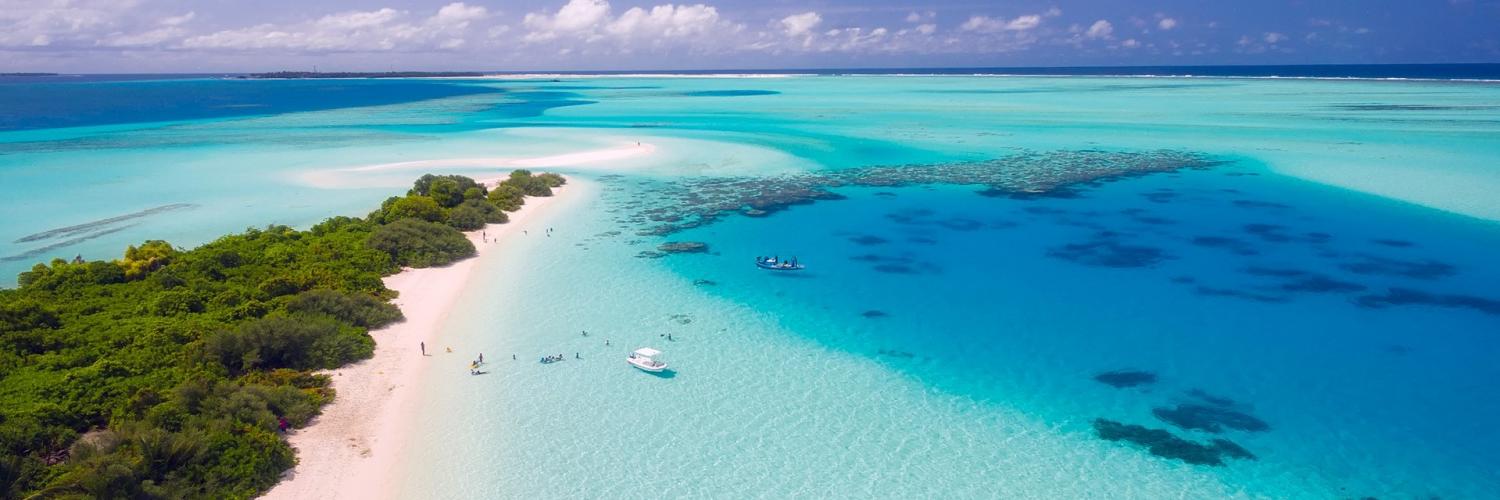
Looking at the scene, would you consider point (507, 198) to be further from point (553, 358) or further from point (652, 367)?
point (652, 367)

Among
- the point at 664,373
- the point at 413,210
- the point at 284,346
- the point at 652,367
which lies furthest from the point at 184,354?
the point at 413,210

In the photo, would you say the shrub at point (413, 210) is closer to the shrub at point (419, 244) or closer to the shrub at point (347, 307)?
the shrub at point (419, 244)

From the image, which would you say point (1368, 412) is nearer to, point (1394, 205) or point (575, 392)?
point (575, 392)

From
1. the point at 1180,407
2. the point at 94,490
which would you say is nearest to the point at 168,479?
the point at 94,490

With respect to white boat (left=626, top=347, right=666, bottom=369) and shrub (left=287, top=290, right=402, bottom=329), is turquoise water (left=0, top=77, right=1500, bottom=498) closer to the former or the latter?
white boat (left=626, top=347, right=666, bottom=369)

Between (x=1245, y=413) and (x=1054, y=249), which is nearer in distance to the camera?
(x=1245, y=413)

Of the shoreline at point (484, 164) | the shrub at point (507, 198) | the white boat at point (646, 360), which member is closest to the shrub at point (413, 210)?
the shrub at point (507, 198)
